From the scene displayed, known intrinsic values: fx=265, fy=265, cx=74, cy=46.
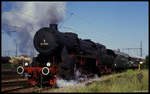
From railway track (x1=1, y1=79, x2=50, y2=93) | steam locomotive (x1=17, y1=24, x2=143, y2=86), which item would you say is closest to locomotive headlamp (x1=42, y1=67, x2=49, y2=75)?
steam locomotive (x1=17, y1=24, x2=143, y2=86)

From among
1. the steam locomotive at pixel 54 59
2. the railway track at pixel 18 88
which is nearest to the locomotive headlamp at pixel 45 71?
the steam locomotive at pixel 54 59

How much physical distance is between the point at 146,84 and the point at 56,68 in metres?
5.01

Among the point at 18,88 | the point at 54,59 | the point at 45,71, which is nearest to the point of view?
the point at 18,88

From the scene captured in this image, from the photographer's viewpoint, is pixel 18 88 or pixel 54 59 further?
pixel 54 59

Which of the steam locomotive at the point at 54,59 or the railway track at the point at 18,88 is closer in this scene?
the railway track at the point at 18,88

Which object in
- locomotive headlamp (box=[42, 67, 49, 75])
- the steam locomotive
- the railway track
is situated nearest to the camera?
the railway track

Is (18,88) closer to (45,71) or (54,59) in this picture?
(45,71)

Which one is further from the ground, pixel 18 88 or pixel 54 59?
pixel 54 59

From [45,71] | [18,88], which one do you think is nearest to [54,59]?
[45,71]

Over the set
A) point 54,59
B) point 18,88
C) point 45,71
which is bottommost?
point 18,88

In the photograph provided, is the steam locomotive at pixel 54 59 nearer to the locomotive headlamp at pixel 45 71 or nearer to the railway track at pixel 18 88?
the locomotive headlamp at pixel 45 71

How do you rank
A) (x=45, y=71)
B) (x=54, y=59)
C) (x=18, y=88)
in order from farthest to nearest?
(x=54, y=59) < (x=45, y=71) < (x=18, y=88)

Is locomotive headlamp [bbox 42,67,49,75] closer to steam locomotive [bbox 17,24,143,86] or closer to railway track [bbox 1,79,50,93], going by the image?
steam locomotive [bbox 17,24,143,86]

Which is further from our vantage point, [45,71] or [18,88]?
[45,71]
